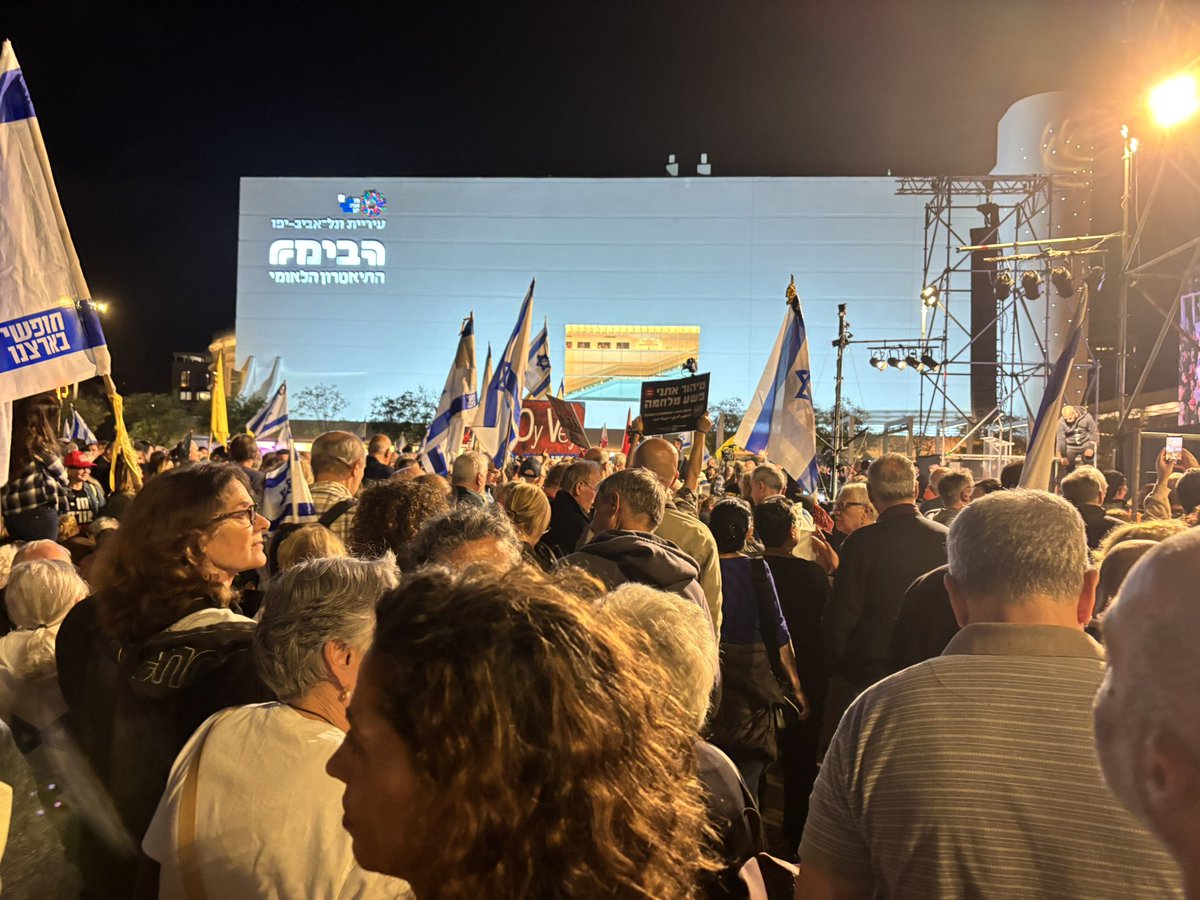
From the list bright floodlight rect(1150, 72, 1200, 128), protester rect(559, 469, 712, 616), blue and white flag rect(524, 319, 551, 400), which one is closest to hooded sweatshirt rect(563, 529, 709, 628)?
protester rect(559, 469, 712, 616)

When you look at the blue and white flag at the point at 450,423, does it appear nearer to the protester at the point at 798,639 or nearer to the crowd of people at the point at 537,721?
the protester at the point at 798,639

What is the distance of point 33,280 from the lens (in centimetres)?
391

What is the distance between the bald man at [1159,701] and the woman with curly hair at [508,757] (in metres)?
0.55

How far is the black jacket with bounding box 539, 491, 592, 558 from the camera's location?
6449 mm

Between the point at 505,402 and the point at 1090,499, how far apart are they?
19.2 ft

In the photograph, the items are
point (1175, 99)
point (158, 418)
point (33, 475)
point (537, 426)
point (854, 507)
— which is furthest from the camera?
point (158, 418)

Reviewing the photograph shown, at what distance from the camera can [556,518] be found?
21.6 feet

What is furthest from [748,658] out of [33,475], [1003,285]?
[1003,285]

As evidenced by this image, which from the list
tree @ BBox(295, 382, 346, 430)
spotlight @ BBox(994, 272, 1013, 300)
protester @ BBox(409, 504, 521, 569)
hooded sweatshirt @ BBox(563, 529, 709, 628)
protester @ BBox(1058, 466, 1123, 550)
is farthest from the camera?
tree @ BBox(295, 382, 346, 430)

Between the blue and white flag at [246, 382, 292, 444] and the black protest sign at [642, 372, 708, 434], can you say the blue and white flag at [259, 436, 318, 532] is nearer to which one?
the black protest sign at [642, 372, 708, 434]

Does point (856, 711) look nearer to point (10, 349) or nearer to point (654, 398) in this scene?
point (10, 349)

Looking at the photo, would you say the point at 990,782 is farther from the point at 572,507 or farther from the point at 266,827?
the point at 572,507

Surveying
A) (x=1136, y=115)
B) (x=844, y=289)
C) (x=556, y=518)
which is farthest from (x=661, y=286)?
(x=556, y=518)

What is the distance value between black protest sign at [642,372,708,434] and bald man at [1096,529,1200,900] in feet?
26.6
